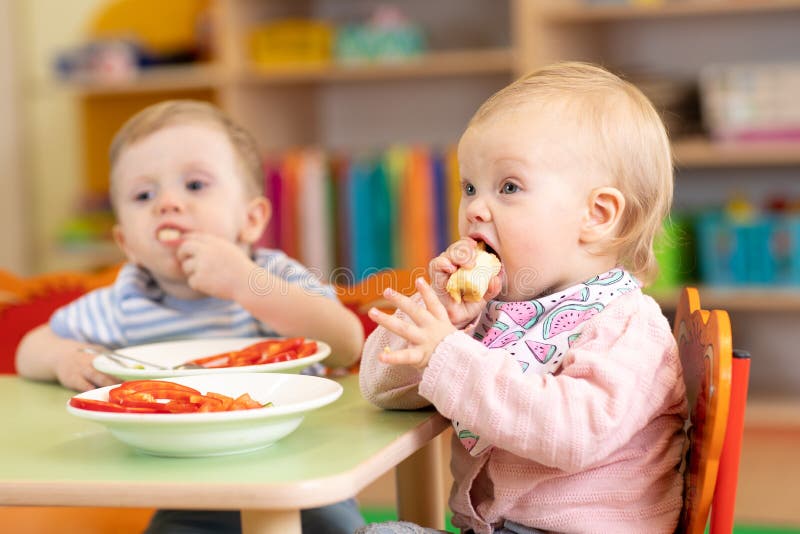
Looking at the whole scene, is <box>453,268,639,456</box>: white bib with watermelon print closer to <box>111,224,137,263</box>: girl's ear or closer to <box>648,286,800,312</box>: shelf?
<box>111,224,137,263</box>: girl's ear

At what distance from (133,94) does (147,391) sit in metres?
2.89

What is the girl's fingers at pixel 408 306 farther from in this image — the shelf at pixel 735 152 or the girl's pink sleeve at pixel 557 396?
the shelf at pixel 735 152

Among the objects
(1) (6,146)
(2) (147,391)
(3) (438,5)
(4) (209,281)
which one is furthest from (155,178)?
(1) (6,146)

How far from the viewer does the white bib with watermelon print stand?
106 centimetres

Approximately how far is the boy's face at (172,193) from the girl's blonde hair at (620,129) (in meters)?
0.47

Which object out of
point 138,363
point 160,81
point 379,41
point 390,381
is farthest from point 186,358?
point 160,81

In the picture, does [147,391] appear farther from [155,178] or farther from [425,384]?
[155,178]

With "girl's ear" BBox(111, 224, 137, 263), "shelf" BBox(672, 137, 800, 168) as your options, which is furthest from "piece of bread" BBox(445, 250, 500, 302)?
"shelf" BBox(672, 137, 800, 168)

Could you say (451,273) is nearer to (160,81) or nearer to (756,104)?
(756,104)

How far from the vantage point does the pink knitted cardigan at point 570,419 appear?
0.96 meters

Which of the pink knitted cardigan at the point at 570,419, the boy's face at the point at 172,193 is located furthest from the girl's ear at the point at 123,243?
the pink knitted cardigan at the point at 570,419

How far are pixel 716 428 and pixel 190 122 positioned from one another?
2.83 feet

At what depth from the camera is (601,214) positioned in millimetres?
1139

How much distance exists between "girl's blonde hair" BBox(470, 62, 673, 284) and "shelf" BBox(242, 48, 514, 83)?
6.02ft
